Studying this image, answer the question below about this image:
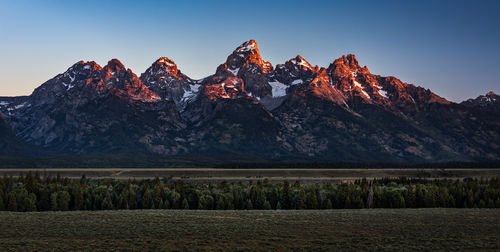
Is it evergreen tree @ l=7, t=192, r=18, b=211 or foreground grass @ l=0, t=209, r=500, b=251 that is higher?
foreground grass @ l=0, t=209, r=500, b=251

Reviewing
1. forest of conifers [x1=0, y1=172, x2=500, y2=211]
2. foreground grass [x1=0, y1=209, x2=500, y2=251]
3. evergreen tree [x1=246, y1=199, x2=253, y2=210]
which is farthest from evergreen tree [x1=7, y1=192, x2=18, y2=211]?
evergreen tree [x1=246, y1=199, x2=253, y2=210]

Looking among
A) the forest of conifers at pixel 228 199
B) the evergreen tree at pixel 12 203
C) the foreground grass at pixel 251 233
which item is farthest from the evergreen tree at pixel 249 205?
the evergreen tree at pixel 12 203

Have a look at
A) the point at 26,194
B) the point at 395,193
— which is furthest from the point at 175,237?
the point at 395,193

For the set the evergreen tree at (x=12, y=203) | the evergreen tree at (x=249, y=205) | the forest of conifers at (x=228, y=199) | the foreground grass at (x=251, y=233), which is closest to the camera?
the foreground grass at (x=251, y=233)

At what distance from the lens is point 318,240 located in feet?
204

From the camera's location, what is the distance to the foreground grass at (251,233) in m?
58.0

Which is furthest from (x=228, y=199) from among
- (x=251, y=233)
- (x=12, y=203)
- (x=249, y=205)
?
(x=251, y=233)

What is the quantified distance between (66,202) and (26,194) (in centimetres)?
1206

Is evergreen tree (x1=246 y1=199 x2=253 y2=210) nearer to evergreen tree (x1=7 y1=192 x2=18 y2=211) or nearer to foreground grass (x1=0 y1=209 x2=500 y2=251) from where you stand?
foreground grass (x1=0 y1=209 x2=500 y2=251)

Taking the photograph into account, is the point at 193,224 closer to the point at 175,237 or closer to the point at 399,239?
the point at 175,237

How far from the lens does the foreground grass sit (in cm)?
5800

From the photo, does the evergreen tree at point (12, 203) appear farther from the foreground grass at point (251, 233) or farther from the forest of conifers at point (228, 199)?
the foreground grass at point (251, 233)

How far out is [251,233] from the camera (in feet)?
226

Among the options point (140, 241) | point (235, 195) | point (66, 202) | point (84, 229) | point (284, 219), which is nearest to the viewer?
point (140, 241)
